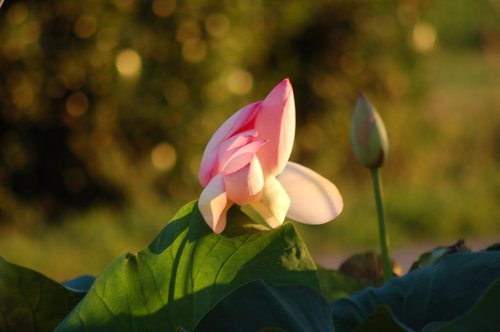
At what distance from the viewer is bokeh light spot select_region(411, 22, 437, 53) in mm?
8942

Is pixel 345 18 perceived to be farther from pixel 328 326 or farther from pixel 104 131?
pixel 328 326

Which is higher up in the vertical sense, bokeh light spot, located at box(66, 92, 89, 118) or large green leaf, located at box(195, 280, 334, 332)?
bokeh light spot, located at box(66, 92, 89, 118)

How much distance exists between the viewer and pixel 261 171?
972 millimetres

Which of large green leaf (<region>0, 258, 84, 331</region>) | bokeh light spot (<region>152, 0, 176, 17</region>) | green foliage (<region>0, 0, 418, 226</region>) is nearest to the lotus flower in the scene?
large green leaf (<region>0, 258, 84, 331</region>)

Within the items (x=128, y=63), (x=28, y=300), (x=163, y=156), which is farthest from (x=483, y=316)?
(x=163, y=156)

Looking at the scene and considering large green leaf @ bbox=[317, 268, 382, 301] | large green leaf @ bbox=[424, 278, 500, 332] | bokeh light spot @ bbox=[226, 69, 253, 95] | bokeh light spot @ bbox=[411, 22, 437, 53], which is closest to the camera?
large green leaf @ bbox=[424, 278, 500, 332]

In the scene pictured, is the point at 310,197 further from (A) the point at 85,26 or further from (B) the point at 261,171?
(A) the point at 85,26

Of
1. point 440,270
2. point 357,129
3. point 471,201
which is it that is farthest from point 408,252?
point 440,270

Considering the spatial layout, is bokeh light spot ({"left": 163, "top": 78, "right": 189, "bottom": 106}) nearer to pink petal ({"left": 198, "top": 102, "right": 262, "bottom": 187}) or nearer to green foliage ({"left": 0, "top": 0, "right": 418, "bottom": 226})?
green foliage ({"left": 0, "top": 0, "right": 418, "bottom": 226})

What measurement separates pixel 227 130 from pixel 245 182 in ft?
0.18

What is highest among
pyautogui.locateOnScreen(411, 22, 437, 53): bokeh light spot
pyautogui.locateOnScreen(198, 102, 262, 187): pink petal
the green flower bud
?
pyautogui.locateOnScreen(411, 22, 437, 53): bokeh light spot

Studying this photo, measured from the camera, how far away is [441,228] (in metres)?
8.45

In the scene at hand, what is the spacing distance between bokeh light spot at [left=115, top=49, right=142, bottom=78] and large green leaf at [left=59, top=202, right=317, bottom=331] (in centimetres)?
653

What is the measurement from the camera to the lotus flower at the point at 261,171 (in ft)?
3.15
